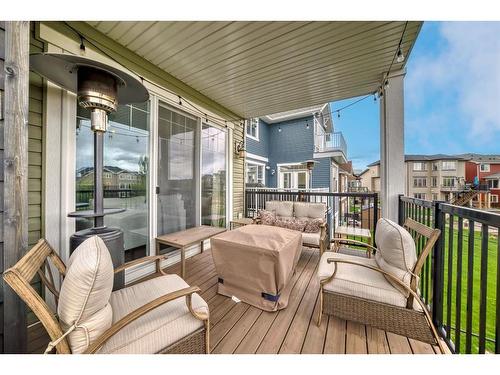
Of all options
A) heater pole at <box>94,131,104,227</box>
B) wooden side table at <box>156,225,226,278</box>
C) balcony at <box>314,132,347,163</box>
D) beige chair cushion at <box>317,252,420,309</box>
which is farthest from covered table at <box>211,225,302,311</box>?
balcony at <box>314,132,347,163</box>

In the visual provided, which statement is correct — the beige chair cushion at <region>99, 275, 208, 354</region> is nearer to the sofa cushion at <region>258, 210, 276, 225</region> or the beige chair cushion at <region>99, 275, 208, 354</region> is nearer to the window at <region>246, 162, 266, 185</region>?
the sofa cushion at <region>258, 210, 276, 225</region>

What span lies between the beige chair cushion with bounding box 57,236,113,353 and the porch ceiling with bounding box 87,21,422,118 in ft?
8.02

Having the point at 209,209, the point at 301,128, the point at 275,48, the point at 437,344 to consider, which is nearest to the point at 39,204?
the point at 209,209

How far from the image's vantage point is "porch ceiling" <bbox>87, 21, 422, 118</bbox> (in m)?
2.16

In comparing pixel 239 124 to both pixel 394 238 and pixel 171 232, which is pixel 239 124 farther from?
pixel 394 238

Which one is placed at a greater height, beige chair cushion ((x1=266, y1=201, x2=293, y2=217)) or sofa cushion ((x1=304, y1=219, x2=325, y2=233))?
beige chair cushion ((x1=266, y1=201, x2=293, y2=217))

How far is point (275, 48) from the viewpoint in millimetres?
2477

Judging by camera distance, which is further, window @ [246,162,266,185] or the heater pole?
window @ [246,162,266,185]

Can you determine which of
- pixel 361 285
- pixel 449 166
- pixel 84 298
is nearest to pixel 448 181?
pixel 449 166

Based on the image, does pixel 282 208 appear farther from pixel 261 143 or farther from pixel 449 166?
pixel 449 166

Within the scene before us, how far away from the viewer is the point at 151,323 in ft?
3.98

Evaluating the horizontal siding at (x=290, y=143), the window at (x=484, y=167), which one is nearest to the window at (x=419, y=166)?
the window at (x=484, y=167)

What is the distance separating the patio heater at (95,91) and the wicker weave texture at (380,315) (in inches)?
78.5
